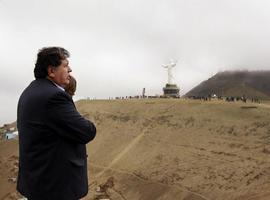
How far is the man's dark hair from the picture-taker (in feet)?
12.5

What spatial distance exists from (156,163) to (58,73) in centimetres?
4186

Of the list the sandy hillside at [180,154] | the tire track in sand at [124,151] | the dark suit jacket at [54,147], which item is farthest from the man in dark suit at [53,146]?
the tire track in sand at [124,151]

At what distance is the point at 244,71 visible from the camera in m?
155

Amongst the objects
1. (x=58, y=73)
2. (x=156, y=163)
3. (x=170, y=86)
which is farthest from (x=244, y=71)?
(x=58, y=73)

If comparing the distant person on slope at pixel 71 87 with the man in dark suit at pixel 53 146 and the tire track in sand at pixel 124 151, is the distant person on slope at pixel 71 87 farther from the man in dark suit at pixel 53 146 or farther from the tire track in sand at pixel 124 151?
the tire track in sand at pixel 124 151

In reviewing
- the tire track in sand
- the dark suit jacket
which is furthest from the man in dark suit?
the tire track in sand

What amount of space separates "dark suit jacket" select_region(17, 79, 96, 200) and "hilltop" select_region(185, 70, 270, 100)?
122 m

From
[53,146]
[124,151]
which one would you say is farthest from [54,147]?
[124,151]

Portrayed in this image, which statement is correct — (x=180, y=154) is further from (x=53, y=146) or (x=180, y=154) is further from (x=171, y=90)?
(x=171, y=90)

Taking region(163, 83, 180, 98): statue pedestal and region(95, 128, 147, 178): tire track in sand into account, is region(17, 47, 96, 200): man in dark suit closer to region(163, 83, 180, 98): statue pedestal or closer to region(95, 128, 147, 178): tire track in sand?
region(95, 128, 147, 178): tire track in sand

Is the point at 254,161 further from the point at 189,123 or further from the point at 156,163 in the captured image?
the point at 189,123

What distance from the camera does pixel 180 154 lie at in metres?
45.0

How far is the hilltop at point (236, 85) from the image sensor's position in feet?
432

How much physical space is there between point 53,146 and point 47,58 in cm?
63
